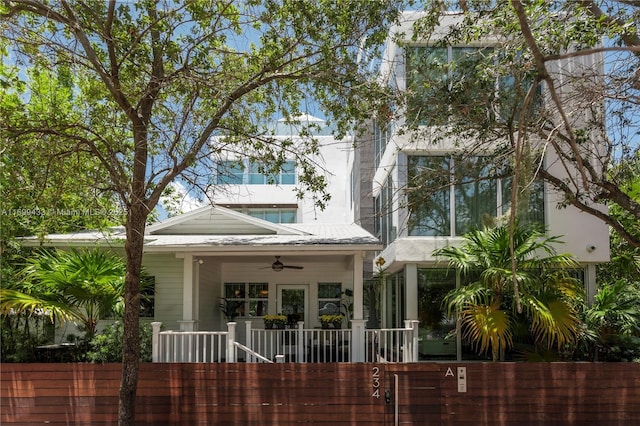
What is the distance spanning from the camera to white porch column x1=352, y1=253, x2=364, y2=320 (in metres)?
11.9

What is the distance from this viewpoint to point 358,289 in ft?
39.9

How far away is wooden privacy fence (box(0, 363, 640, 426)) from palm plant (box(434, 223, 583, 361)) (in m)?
0.99

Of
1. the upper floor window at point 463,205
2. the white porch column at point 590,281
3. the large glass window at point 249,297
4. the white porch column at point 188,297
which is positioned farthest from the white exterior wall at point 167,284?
the white porch column at point 590,281

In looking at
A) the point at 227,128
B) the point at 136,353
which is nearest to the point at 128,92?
the point at 227,128

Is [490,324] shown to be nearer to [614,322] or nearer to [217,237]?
[614,322]

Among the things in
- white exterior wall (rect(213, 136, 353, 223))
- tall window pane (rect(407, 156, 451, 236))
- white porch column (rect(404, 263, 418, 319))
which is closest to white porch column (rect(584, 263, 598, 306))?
tall window pane (rect(407, 156, 451, 236))

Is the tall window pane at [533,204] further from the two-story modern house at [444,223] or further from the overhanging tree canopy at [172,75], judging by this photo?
the overhanging tree canopy at [172,75]

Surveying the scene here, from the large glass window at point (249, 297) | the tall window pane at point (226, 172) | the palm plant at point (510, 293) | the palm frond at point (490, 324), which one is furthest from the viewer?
the large glass window at point (249, 297)

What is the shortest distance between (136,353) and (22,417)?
2.83 m

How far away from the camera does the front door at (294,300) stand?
696 inches

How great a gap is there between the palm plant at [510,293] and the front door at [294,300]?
21.7ft

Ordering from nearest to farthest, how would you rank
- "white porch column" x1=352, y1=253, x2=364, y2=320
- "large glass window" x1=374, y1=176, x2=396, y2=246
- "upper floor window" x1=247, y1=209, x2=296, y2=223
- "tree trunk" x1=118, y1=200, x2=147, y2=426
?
"tree trunk" x1=118, y1=200, x2=147, y2=426 → "white porch column" x1=352, y1=253, x2=364, y2=320 → "large glass window" x1=374, y1=176, x2=396, y2=246 → "upper floor window" x1=247, y1=209, x2=296, y2=223

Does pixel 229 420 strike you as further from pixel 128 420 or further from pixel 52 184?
pixel 52 184

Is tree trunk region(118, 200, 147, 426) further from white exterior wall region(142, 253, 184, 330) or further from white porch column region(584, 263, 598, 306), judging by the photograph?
white porch column region(584, 263, 598, 306)
